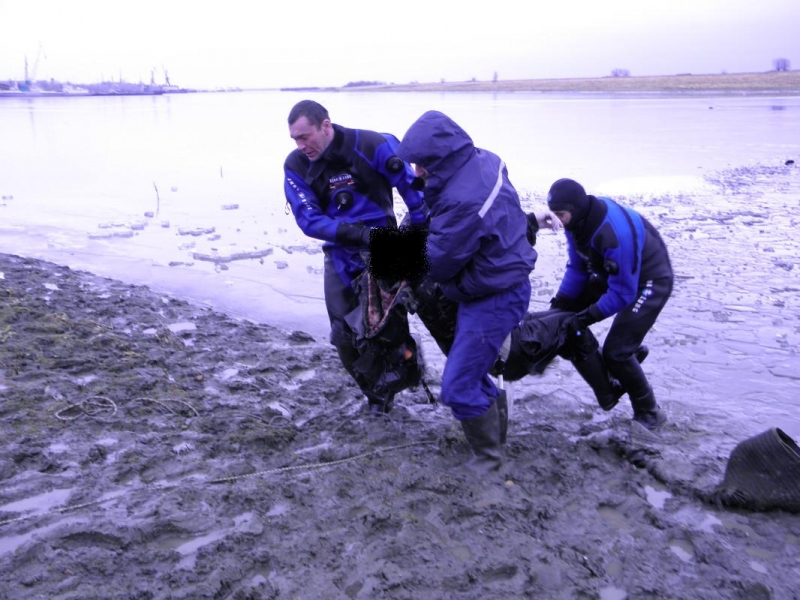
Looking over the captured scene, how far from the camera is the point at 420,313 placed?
4539 millimetres

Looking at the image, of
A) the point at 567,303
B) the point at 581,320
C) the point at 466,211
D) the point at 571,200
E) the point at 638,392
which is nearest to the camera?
the point at 466,211

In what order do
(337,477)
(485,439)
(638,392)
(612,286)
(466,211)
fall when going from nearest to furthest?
(466,211)
(337,477)
(485,439)
(612,286)
(638,392)

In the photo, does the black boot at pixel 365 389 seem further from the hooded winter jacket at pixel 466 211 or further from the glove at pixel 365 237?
the hooded winter jacket at pixel 466 211

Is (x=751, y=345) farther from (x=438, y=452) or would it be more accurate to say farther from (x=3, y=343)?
(x=3, y=343)

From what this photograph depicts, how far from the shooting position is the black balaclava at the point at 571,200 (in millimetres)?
4674

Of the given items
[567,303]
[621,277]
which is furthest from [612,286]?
[567,303]

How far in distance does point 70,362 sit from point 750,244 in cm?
846

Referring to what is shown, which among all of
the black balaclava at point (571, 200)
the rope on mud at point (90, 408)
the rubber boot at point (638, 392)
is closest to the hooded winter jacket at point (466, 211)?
the black balaclava at point (571, 200)

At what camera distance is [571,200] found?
4.67 m

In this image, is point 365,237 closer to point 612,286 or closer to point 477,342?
point 477,342

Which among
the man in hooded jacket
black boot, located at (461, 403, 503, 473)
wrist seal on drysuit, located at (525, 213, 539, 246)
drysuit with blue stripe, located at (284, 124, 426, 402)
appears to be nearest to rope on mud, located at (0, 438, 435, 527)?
black boot, located at (461, 403, 503, 473)

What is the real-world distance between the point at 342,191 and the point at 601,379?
7.32 ft

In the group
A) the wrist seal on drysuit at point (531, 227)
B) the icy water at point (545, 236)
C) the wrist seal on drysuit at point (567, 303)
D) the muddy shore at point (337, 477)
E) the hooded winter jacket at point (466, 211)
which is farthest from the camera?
the icy water at point (545, 236)

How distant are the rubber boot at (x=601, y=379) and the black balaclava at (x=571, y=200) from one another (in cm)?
102
